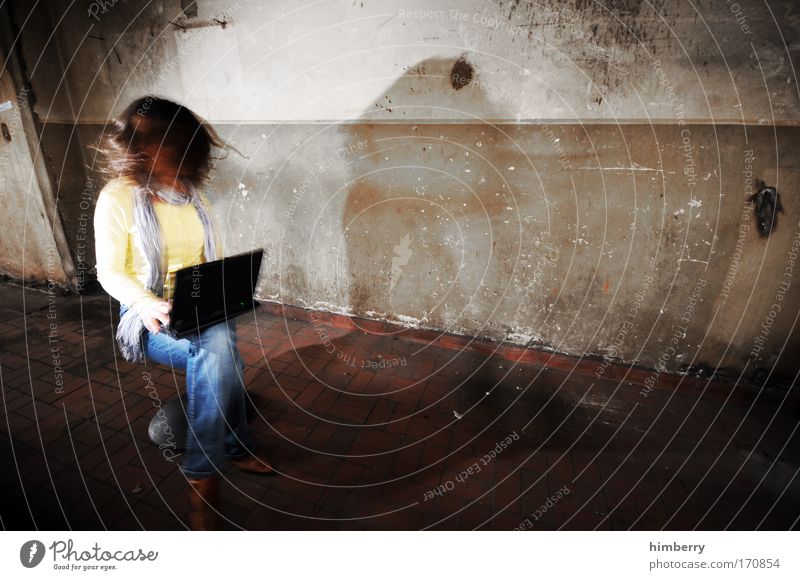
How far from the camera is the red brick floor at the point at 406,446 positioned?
221 centimetres

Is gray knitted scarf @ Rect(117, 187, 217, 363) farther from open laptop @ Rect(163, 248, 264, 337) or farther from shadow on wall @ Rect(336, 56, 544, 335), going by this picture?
shadow on wall @ Rect(336, 56, 544, 335)

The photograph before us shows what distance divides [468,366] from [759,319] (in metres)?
2.63

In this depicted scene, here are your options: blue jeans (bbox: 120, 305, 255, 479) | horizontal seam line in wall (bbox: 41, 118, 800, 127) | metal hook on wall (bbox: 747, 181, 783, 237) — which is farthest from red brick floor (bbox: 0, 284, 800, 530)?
horizontal seam line in wall (bbox: 41, 118, 800, 127)

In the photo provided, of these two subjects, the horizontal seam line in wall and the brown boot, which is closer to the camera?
the brown boot

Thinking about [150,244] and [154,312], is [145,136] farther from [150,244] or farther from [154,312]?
[154,312]

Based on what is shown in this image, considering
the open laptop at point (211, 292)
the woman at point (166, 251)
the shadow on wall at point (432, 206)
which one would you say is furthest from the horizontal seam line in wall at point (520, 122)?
the open laptop at point (211, 292)

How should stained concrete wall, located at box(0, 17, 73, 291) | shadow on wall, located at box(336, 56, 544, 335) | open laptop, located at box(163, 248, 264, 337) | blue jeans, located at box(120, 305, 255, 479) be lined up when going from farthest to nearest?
stained concrete wall, located at box(0, 17, 73, 291), shadow on wall, located at box(336, 56, 544, 335), blue jeans, located at box(120, 305, 255, 479), open laptop, located at box(163, 248, 264, 337)

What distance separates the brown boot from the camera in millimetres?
2043

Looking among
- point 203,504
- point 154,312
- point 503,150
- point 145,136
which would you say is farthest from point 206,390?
point 503,150

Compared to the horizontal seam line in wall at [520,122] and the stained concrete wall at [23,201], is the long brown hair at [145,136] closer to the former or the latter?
the horizontal seam line in wall at [520,122]

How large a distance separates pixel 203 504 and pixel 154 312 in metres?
1.15

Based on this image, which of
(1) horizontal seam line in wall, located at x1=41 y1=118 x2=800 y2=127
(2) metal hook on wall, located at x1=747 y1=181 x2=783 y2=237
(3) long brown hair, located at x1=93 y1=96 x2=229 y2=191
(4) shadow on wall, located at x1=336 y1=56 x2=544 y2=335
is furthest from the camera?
(4) shadow on wall, located at x1=336 y1=56 x2=544 y2=335

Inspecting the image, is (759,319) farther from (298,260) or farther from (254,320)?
(254,320)

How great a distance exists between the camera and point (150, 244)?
1.99 metres
